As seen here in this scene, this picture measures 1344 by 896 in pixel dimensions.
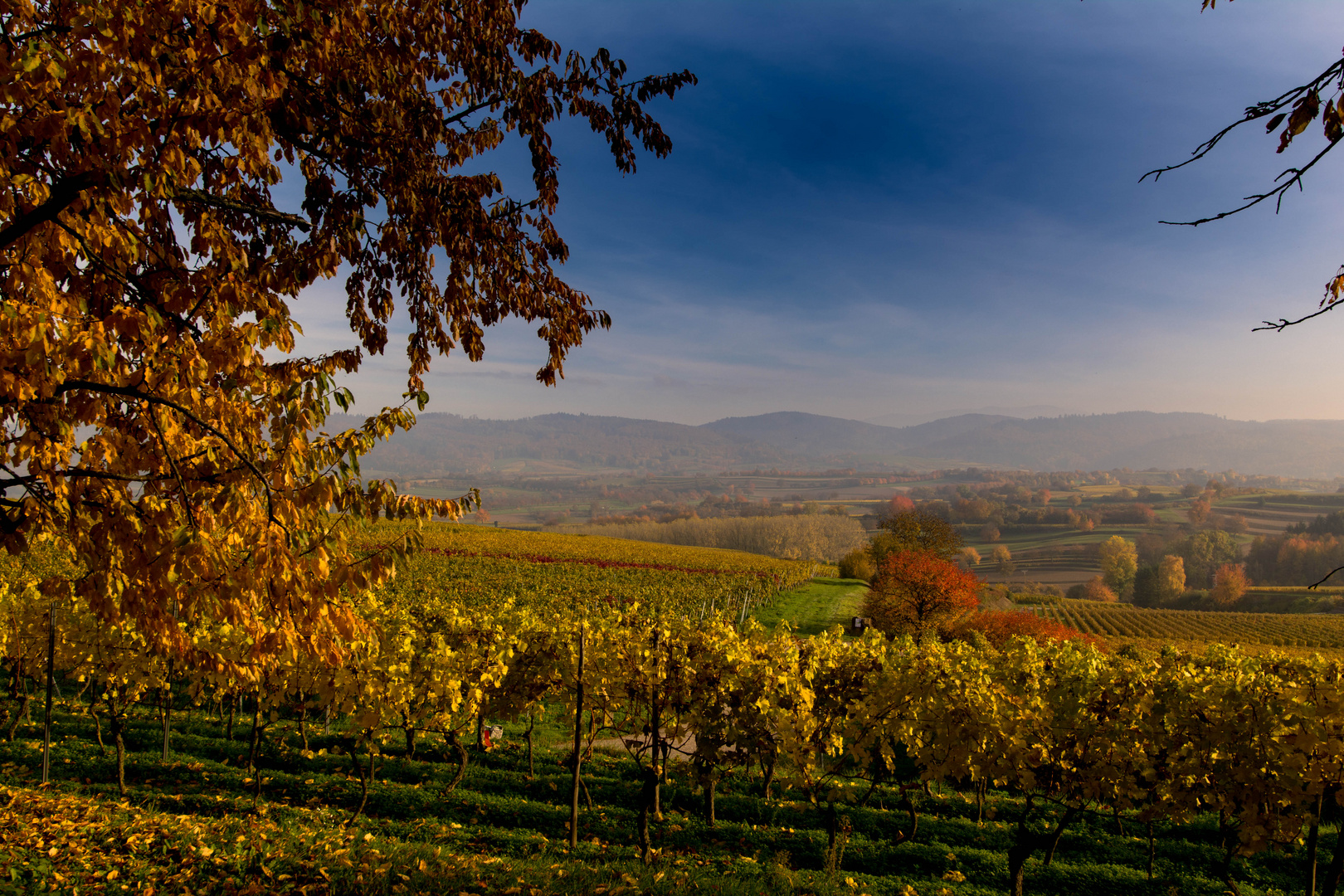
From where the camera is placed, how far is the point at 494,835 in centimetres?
779

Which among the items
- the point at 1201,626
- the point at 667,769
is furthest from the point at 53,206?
the point at 1201,626

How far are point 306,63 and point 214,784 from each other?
10.3 meters

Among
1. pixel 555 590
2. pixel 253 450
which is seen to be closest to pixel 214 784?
pixel 253 450

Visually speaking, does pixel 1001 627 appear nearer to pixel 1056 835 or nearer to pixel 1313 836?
pixel 1313 836

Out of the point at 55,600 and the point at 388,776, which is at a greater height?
the point at 55,600

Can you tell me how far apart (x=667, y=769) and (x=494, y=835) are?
4298mm

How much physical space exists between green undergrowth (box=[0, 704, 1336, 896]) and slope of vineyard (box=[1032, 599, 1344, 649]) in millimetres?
56759

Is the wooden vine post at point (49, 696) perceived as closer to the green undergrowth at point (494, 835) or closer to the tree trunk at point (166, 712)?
the green undergrowth at point (494, 835)

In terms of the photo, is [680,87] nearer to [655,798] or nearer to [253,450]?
[253,450]

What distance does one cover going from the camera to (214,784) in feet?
29.9

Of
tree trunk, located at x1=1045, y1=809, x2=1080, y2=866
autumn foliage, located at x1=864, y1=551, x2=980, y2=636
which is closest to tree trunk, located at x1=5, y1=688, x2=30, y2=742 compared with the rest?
tree trunk, located at x1=1045, y1=809, x2=1080, y2=866

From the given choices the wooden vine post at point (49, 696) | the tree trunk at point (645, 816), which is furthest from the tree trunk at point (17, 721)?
the tree trunk at point (645, 816)

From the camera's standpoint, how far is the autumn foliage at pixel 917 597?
1255 inches

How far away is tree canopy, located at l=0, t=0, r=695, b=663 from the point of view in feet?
11.0
